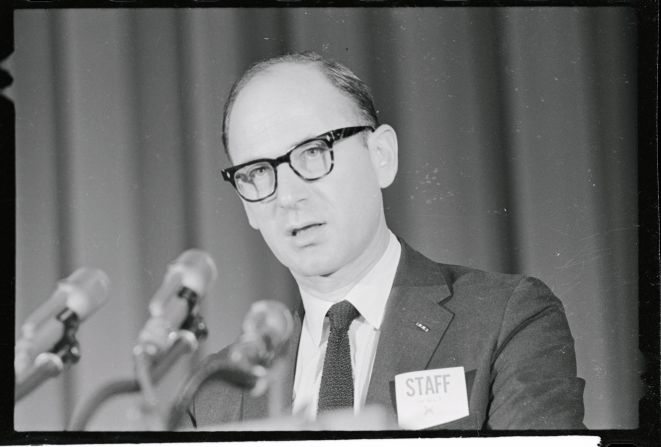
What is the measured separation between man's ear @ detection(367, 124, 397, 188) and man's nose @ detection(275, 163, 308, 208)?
21cm

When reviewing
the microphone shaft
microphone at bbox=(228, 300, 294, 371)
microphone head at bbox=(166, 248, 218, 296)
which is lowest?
the microphone shaft

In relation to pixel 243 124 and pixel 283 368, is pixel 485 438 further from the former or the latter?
pixel 243 124

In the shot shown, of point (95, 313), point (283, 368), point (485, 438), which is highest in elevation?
point (95, 313)

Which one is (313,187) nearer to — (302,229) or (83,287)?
(302,229)

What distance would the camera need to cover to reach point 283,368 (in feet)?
8.25

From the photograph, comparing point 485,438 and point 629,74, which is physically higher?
point 629,74

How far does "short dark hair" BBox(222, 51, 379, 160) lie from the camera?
2.54 meters

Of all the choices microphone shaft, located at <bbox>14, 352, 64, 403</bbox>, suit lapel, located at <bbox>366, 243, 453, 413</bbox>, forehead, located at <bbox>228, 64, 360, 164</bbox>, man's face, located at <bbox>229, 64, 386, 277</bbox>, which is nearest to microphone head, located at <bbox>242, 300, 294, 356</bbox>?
man's face, located at <bbox>229, 64, 386, 277</bbox>

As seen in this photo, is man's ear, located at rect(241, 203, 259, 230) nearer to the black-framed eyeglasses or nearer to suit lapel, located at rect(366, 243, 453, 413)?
the black-framed eyeglasses

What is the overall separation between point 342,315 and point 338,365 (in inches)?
5.2

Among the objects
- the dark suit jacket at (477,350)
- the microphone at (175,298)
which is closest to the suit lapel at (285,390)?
the dark suit jacket at (477,350)

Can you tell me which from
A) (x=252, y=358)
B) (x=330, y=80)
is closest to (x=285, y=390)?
(x=252, y=358)

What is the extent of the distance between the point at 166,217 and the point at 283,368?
529 mm

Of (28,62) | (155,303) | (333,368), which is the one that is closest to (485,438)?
(333,368)
